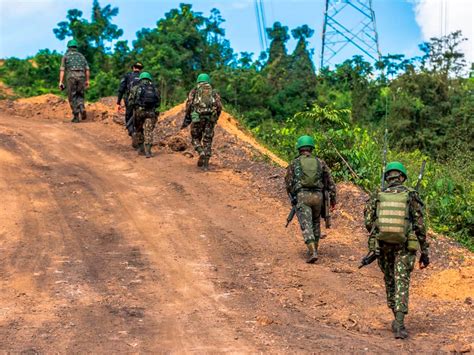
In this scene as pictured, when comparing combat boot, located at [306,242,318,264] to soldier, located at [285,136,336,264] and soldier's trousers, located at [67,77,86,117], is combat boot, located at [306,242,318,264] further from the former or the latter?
soldier's trousers, located at [67,77,86,117]

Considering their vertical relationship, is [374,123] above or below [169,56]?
below

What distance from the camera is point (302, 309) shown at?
9125mm

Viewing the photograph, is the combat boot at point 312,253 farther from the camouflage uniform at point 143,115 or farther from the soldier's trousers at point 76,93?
the soldier's trousers at point 76,93

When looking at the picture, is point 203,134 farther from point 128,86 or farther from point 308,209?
point 308,209

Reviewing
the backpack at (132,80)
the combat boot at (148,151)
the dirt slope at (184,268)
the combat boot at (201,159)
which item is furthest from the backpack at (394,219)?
the backpack at (132,80)

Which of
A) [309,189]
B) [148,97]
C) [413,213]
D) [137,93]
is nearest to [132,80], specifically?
[137,93]

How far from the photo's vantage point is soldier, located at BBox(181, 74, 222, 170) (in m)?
15.2

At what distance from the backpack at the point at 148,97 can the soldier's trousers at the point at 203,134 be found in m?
1.31

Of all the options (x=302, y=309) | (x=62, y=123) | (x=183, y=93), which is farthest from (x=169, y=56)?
(x=302, y=309)

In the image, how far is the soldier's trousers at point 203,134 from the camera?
50.1ft

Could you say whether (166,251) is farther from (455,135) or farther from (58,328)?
(455,135)

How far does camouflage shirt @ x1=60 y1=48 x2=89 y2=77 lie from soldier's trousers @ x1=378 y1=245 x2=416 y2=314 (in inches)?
492

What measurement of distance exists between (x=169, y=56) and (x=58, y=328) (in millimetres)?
17920

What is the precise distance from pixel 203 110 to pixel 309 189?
186 inches
